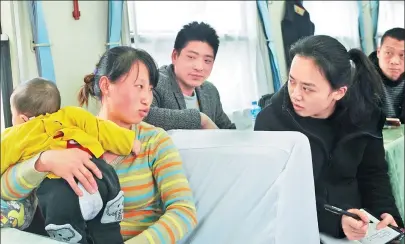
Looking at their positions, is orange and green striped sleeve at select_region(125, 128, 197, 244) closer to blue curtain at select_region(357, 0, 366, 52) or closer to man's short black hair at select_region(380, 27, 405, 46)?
man's short black hair at select_region(380, 27, 405, 46)

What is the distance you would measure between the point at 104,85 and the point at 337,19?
3344 millimetres

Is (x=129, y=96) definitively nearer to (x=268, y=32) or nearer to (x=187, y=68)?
(x=187, y=68)

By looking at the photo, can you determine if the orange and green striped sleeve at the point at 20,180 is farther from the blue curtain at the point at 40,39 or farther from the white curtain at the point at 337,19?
the white curtain at the point at 337,19

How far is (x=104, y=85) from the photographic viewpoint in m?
0.85

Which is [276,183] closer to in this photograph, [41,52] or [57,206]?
[57,206]

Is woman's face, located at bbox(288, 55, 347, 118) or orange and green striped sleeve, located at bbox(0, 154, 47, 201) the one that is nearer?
orange and green striped sleeve, located at bbox(0, 154, 47, 201)

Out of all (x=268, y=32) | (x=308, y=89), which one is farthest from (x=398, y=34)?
(x=308, y=89)

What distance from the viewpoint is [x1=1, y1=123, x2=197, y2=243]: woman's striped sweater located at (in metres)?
0.80

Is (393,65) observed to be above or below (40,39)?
below

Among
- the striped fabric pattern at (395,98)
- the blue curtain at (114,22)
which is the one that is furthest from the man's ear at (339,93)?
the blue curtain at (114,22)

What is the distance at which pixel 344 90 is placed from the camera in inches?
45.3

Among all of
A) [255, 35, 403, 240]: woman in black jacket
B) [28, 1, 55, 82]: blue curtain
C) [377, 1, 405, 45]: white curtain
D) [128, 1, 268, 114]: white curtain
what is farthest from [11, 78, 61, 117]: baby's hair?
[377, 1, 405, 45]: white curtain

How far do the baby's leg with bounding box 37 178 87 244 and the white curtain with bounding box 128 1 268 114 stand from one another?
1896mm

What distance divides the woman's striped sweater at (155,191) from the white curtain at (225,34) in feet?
5.63
